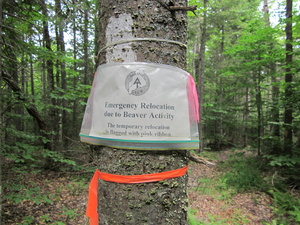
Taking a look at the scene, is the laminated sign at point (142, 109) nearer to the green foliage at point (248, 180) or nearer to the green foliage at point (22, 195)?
the green foliage at point (22, 195)

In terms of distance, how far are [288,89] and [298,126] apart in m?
1.24

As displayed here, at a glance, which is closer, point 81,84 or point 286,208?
point 286,208

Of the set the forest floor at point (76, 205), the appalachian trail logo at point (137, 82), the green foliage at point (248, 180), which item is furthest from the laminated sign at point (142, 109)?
the green foliage at point (248, 180)

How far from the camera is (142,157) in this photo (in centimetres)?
95

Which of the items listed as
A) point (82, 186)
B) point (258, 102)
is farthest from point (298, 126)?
point (82, 186)

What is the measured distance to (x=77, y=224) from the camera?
3.77 metres

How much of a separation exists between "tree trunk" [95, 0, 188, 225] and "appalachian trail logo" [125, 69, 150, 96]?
83 millimetres

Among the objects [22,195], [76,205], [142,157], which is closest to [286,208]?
[76,205]

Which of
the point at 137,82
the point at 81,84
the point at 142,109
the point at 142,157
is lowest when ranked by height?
the point at 142,157

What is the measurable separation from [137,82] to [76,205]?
4871 millimetres

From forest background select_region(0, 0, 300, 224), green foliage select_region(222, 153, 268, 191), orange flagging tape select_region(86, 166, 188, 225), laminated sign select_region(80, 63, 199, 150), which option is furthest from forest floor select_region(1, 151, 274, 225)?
laminated sign select_region(80, 63, 199, 150)

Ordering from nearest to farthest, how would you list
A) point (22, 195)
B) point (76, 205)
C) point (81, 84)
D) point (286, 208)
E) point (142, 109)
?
1. point (142, 109)
2. point (22, 195)
3. point (286, 208)
4. point (76, 205)
5. point (81, 84)

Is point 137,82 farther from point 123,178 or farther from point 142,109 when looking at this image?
point 123,178

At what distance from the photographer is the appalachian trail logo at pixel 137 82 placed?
3.14ft
